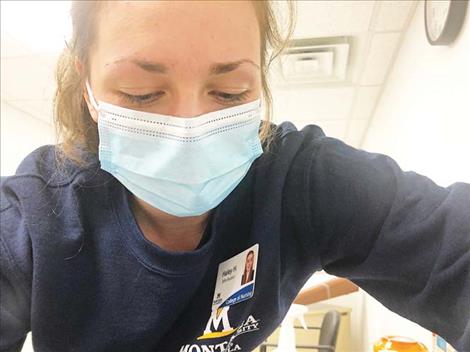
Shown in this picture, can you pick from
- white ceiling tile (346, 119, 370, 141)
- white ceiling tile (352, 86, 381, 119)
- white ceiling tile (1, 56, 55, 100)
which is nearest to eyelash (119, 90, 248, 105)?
white ceiling tile (1, 56, 55, 100)

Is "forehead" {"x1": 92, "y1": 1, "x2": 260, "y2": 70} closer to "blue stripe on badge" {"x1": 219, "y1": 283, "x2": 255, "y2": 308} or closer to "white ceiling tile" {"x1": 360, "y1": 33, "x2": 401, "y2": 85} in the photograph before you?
"blue stripe on badge" {"x1": 219, "y1": 283, "x2": 255, "y2": 308}

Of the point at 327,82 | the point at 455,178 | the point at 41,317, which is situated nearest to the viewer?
the point at 41,317

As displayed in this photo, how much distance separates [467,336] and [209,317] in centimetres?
41

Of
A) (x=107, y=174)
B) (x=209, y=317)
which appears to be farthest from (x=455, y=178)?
(x=107, y=174)

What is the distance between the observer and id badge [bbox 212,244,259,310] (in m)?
0.73

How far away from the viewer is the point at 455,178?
1.15 m

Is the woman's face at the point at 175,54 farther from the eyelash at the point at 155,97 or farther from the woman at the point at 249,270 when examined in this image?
the woman at the point at 249,270

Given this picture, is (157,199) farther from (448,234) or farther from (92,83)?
(448,234)

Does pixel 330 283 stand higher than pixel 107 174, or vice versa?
pixel 107 174

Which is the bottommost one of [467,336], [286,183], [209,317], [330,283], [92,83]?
[330,283]

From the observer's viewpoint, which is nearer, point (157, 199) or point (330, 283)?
point (157, 199)

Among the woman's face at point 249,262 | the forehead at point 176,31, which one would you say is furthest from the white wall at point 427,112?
the forehead at point 176,31

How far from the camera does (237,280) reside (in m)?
0.73

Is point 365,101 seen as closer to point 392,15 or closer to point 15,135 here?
point 392,15
